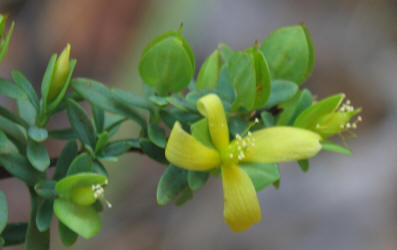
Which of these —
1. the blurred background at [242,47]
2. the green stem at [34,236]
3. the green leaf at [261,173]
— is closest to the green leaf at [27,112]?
the green stem at [34,236]

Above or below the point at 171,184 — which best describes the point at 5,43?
above

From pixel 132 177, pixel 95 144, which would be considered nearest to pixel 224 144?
pixel 95 144

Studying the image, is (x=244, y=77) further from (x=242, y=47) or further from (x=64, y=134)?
(x=242, y=47)

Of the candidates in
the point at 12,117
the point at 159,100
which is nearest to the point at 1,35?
the point at 12,117

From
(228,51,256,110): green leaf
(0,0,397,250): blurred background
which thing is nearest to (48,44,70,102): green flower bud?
(228,51,256,110): green leaf

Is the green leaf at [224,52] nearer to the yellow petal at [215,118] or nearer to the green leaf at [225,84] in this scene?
the green leaf at [225,84]

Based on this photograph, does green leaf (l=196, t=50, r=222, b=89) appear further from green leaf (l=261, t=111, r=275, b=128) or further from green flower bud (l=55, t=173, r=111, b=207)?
green flower bud (l=55, t=173, r=111, b=207)
